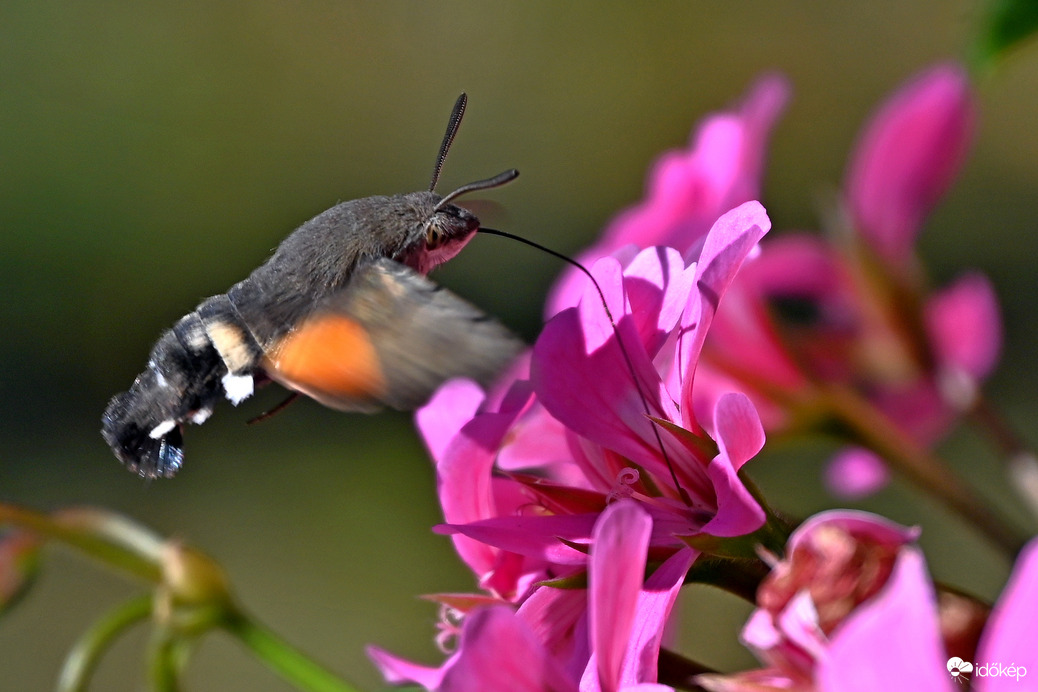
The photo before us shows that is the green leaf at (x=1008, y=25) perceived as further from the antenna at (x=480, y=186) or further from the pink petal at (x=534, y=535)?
the pink petal at (x=534, y=535)

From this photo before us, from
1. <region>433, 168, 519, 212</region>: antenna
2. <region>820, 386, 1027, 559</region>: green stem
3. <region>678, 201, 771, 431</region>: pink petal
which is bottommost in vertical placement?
<region>820, 386, 1027, 559</region>: green stem

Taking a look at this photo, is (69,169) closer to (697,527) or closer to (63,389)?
(63,389)

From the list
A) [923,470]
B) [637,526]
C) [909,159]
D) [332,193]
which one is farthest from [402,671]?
[332,193]

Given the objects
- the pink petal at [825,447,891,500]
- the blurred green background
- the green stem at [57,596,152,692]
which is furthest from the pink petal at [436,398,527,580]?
the blurred green background

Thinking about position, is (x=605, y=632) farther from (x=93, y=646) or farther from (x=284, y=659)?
(x=93, y=646)

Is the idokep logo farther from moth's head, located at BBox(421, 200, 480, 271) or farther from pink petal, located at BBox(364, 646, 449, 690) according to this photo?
moth's head, located at BBox(421, 200, 480, 271)

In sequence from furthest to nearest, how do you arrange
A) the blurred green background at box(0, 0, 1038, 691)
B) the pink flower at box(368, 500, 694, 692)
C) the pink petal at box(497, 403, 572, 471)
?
the blurred green background at box(0, 0, 1038, 691), the pink petal at box(497, 403, 572, 471), the pink flower at box(368, 500, 694, 692)

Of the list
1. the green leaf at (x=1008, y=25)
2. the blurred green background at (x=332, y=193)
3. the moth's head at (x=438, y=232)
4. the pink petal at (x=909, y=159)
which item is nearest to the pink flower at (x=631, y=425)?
the moth's head at (x=438, y=232)
